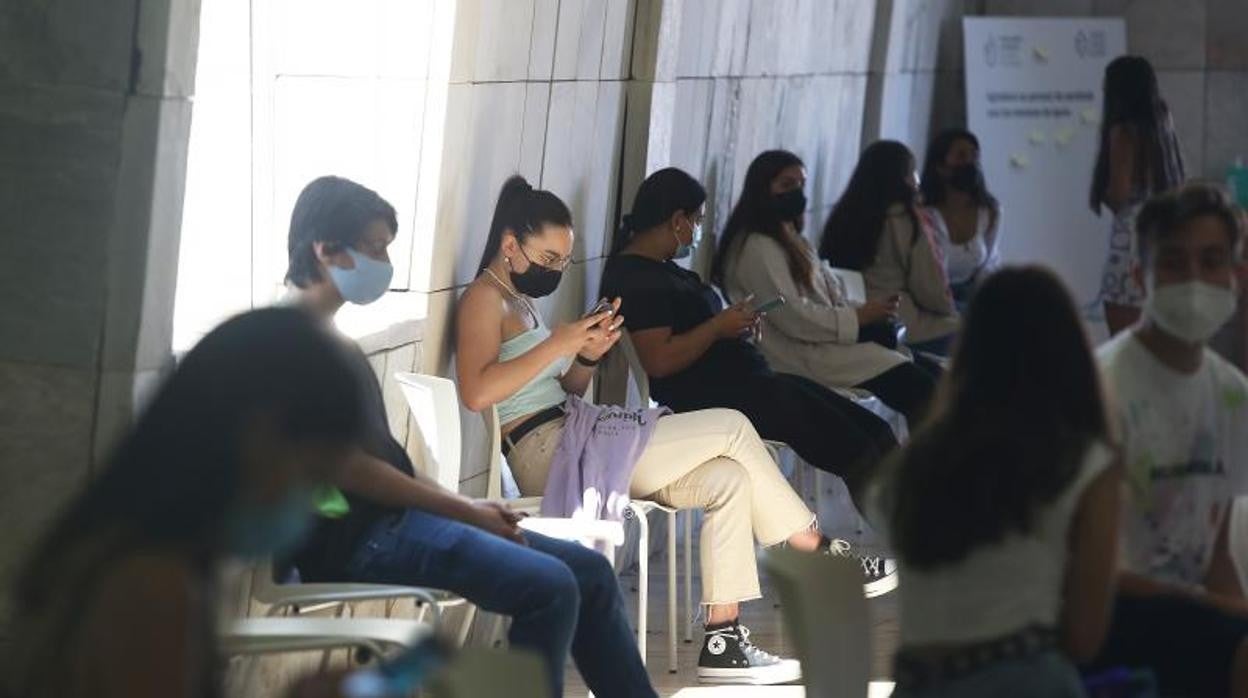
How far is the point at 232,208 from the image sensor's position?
5.22m

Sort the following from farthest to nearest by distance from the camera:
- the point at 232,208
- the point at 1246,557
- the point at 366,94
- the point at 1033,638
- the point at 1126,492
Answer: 1. the point at 366,94
2. the point at 232,208
3. the point at 1246,557
4. the point at 1126,492
5. the point at 1033,638

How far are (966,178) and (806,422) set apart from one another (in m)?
2.97

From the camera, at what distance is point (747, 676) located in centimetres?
607

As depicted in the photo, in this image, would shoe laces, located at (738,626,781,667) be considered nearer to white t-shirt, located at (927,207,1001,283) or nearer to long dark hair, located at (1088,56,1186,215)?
long dark hair, located at (1088,56,1186,215)

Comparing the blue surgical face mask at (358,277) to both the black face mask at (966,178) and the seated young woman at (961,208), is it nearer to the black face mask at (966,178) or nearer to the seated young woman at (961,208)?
the seated young woman at (961,208)

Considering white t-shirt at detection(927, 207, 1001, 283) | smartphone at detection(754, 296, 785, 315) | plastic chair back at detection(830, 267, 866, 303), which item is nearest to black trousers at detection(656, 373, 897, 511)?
smartphone at detection(754, 296, 785, 315)

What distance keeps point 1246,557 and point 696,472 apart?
216cm

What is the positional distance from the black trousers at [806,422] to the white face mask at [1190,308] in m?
A: 2.75

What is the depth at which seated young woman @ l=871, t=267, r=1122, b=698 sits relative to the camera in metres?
3.19

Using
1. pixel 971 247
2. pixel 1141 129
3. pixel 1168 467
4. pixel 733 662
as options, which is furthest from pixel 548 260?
pixel 971 247

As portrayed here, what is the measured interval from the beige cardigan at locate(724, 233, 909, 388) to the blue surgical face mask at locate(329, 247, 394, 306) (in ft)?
9.17

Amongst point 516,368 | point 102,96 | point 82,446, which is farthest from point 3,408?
point 516,368

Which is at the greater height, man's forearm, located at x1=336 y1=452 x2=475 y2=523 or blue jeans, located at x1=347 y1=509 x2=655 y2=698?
man's forearm, located at x1=336 y1=452 x2=475 y2=523

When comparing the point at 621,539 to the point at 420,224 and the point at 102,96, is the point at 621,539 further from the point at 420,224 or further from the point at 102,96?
the point at 102,96
